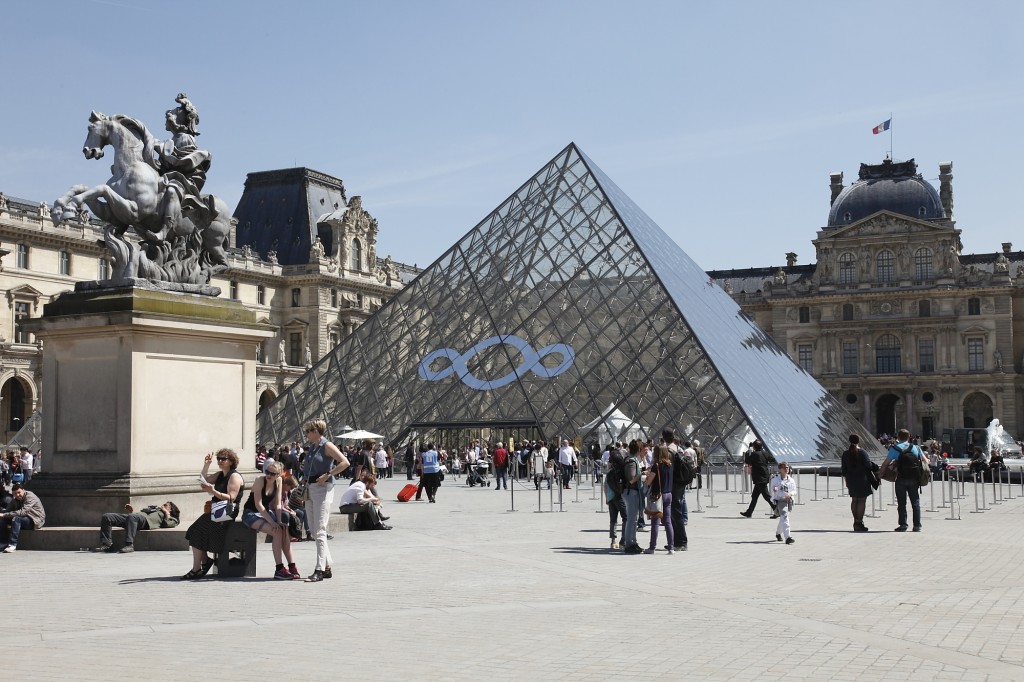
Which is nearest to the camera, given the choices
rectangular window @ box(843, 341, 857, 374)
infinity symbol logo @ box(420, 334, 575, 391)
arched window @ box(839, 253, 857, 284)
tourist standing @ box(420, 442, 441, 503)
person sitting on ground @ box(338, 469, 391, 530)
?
person sitting on ground @ box(338, 469, 391, 530)

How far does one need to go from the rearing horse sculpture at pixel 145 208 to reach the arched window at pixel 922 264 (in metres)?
71.8

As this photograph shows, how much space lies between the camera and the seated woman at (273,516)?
363 inches

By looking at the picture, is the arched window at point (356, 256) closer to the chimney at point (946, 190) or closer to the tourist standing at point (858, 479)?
the chimney at point (946, 190)

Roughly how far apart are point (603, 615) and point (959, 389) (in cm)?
7384

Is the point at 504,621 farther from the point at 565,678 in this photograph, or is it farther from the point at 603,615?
the point at 565,678

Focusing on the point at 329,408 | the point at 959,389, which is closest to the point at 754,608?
the point at 329,408

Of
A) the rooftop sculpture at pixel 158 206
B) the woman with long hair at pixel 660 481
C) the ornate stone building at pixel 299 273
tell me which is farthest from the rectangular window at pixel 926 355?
the rooftop sculpture at pixel 158 206

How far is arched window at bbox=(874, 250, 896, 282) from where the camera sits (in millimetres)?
77688

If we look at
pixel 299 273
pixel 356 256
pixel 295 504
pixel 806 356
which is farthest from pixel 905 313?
pixel 295 504

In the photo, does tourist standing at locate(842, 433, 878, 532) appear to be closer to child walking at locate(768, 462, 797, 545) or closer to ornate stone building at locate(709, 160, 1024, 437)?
child walking at locate(768, 462, 797, 545)

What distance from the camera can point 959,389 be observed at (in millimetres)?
76125

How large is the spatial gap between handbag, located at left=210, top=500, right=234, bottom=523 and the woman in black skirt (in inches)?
1.1

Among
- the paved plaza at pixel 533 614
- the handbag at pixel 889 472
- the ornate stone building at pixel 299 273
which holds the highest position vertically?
the ornate stone building at pixel 299 273

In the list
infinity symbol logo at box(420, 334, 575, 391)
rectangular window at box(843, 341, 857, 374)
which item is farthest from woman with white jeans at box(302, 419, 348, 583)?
rectangular window at box(843, 341, 857, 374)
